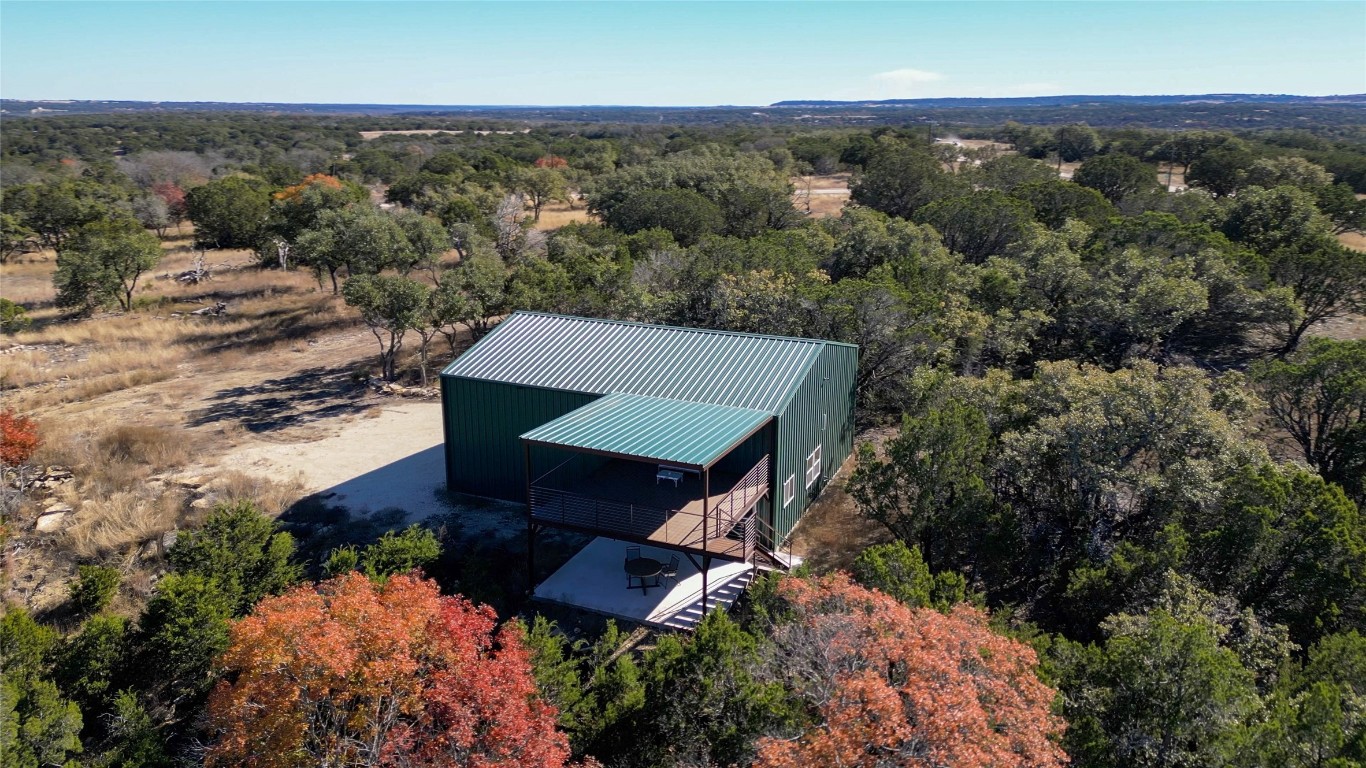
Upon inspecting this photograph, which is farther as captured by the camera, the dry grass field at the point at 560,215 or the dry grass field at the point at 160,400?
the dry grass field at the point at 560,215

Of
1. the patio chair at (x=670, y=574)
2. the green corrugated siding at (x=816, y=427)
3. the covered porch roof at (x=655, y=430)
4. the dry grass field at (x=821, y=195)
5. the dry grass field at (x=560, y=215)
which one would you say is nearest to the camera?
the covered porch roof at (x=655, y=430)

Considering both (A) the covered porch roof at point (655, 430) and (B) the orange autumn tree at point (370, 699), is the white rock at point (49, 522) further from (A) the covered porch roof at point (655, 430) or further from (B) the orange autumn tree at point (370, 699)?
(A) the covered porch roof at point (655, 430)

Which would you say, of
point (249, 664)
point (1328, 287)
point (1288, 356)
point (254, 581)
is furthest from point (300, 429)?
point (1328, 287)

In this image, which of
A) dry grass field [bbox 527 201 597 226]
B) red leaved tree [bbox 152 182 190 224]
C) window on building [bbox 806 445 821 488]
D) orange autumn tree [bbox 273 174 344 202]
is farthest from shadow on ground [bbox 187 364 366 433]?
red leaved tree [bbox 152 182 190 224]

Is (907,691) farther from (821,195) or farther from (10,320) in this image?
(821,195)

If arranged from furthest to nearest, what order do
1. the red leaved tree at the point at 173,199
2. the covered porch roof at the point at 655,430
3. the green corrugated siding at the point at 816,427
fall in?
the red leaved tree at the point at 173,199, the green corrugated siding at the point at 816,427, the covered porch roof at the point at 655,430

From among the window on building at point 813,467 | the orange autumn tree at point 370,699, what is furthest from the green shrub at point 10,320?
the window on building at point 813,467

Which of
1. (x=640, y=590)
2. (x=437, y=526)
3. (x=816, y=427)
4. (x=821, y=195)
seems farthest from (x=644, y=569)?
(x=821, y=195)
